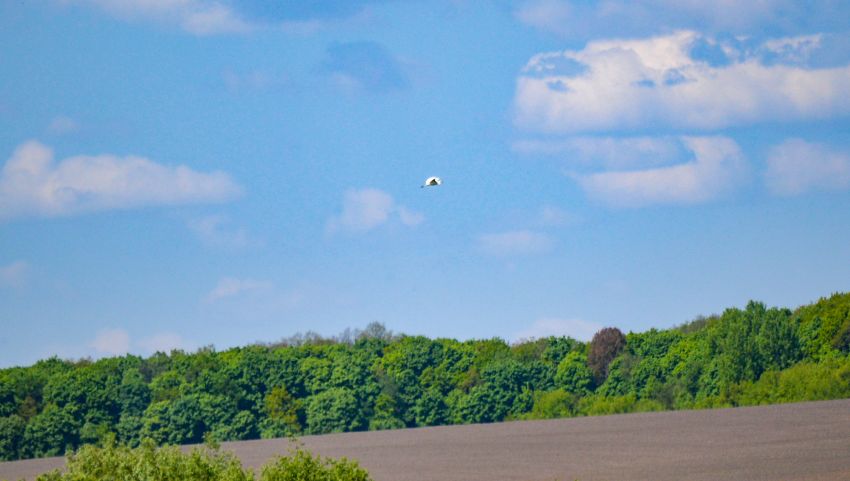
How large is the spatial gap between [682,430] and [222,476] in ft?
175

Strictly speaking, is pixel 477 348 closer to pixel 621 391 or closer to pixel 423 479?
pixel 621 391

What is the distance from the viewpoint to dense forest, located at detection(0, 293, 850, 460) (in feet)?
384

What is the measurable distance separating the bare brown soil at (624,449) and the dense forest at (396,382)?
11032mm

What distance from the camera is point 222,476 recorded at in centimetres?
3731

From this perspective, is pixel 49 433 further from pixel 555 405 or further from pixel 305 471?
pixel 305 471

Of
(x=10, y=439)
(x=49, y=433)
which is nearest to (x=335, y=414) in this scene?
(x=49, y=433)

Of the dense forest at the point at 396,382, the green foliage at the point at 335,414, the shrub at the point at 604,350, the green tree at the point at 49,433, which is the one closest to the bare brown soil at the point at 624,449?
the green tree at the point at 49,433

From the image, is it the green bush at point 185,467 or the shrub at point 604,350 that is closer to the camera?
the green bush at point 185,467

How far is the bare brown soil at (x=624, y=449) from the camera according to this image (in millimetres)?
62219

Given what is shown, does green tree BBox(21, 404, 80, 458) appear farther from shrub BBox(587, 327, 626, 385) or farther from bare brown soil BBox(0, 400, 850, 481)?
shrub BBox(587, 327, 626, 385)

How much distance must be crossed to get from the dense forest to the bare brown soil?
11.0 meters

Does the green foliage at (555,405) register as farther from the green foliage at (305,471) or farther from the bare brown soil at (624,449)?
the green foliage at (305,471)

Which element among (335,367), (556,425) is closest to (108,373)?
(335,367)

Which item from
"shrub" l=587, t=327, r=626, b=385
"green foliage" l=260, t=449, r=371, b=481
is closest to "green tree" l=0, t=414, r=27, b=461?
"shrub" l=587, t=327, r=626, b=385
